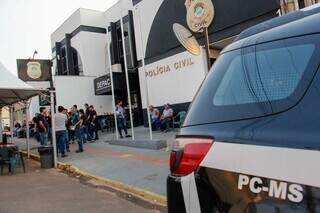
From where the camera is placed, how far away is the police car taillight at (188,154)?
7.66ft

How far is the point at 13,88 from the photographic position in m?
13.9

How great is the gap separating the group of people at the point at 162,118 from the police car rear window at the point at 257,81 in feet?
51.7

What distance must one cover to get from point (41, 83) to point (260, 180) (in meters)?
31.9

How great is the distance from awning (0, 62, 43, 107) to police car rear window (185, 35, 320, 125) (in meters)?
12.3

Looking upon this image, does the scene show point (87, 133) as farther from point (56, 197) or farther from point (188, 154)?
point (188, 154)

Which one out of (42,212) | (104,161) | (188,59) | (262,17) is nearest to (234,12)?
(262,17)

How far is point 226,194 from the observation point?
2146 mm

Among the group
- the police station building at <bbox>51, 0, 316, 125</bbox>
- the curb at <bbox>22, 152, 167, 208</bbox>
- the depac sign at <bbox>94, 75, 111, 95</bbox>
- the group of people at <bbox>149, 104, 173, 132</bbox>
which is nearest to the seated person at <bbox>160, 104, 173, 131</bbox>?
the group of people at <bbox>149, 104, 173, 132</bbox>

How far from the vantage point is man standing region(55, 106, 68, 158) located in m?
14.2

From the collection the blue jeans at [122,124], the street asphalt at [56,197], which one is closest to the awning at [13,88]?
the street asphalt at [56,197]

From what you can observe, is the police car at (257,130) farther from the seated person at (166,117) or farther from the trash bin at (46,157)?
the seated person at (166,117)

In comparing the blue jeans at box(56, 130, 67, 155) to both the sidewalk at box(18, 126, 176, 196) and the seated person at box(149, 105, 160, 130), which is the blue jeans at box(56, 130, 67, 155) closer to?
the sidewalk at box(18, 126, 176, 196)

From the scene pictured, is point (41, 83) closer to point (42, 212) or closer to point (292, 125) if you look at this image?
point (42, 212)

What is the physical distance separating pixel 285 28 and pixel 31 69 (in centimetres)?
2864
